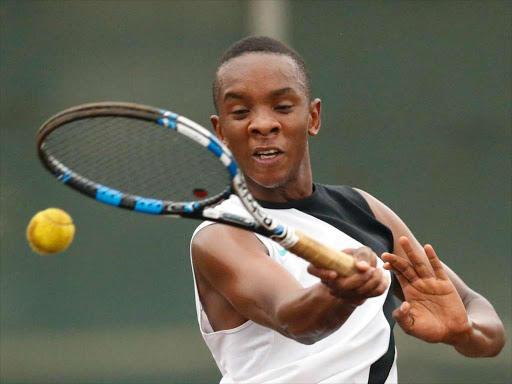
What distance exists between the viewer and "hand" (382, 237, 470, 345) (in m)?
2.96

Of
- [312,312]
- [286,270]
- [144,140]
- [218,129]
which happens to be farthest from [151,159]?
[312,312]

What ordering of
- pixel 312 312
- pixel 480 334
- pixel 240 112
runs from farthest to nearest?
1. pixel 480 334
2. pixel 240 112
3. pixel 312 312

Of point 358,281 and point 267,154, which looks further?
point 267,154

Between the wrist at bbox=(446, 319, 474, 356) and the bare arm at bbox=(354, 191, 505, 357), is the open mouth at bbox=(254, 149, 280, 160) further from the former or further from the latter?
the wrist at bbox=(446, 319, 474, 356)

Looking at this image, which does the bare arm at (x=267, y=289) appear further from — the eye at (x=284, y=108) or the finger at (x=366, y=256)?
the eye at (x=284, y=108)

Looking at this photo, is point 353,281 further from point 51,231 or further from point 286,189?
point 51,231

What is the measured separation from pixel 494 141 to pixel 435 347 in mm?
1374

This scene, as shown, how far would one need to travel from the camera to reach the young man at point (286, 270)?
2811 millimetres

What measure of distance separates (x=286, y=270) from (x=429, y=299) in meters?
0.55

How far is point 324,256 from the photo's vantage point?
2379mm

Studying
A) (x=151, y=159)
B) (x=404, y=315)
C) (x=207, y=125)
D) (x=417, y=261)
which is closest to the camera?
(x=404, y=315)

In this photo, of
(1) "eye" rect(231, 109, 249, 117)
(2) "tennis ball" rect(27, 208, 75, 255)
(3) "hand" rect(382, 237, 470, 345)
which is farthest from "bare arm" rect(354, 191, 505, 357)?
(2) "tennis ball" rect(27, 208, 75, 255)

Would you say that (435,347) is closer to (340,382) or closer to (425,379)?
(425,379)

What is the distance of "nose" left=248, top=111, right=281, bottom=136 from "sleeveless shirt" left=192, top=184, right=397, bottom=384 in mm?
244
